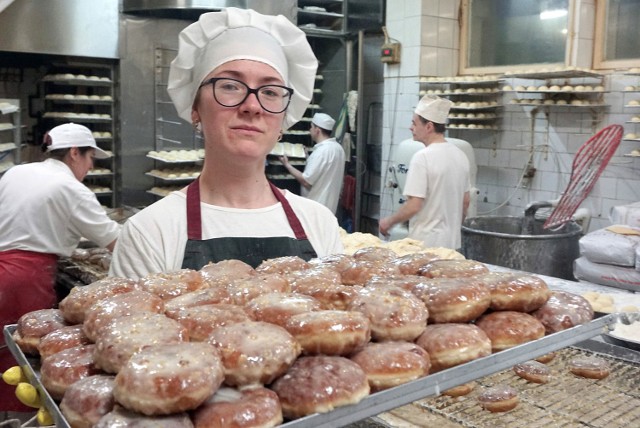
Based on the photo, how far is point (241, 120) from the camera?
1.67 metres

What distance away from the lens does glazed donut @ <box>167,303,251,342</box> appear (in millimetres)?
923

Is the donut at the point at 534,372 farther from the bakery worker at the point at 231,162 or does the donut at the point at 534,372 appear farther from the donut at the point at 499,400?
the bakery worker at the point at 231,162

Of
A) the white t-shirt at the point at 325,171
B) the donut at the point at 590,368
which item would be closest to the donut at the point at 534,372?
the donut at the point at 590,368

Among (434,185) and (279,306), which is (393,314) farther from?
(434,185)

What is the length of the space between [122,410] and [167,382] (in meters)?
0.07

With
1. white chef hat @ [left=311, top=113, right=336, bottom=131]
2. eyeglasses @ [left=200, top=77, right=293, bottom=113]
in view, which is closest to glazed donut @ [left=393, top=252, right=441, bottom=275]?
eyeglasses @ [left=200, top=77, right=293, bottom=113]

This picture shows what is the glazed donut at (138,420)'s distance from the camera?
0.72 meters

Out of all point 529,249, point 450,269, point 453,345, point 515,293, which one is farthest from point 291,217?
point 529,249

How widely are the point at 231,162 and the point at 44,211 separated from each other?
2.11 metres

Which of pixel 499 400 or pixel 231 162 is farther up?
pixel 231 162

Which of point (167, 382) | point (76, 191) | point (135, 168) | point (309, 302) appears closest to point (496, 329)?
point (309, 302)

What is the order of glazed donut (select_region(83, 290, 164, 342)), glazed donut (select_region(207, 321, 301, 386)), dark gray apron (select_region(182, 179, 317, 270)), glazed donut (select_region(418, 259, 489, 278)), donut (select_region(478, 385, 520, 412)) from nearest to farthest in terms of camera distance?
glazed donut (select_region(207, 321, 301, 386)) < glazed donut (select_region(83, 290, 164, 342)) < glazed donut (select_region(418, 259, 489, 278)) < donut (select_region(478, 385, 520, 412)) < dark gray apron (select_region(182, 179, 317, 270))

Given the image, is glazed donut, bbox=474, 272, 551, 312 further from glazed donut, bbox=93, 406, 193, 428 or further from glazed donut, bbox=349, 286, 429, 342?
glazed donut, bbox=93, 406, 193, 428

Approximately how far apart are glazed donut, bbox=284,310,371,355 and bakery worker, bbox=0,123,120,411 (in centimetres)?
287
